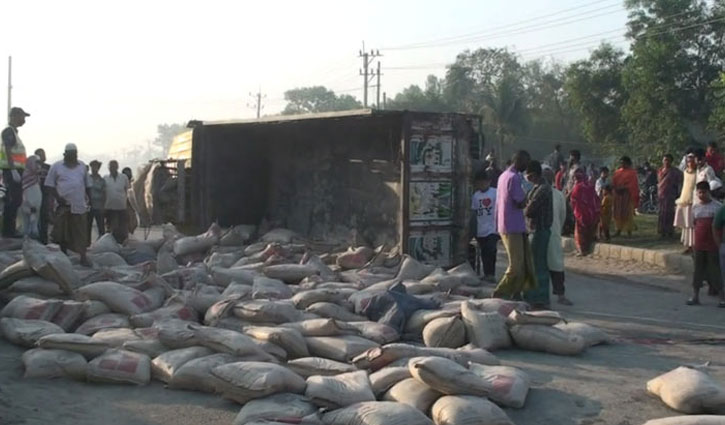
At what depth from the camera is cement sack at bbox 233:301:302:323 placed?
6102 millimetres

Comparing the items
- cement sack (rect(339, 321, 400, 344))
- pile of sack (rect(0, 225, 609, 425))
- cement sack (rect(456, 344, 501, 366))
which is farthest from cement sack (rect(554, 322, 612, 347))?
cement sack (rect(339, 321, 400, 344))

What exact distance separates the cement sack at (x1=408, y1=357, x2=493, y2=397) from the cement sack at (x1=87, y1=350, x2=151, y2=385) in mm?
1723

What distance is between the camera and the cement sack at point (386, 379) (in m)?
4.67

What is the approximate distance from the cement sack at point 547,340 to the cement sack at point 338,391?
1804 mm

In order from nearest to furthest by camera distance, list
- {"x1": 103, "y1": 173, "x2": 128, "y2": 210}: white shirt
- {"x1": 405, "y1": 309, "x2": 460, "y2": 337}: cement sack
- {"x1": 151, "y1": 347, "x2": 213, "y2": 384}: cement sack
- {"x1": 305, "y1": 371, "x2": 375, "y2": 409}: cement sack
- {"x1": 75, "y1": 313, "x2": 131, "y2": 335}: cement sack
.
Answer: {"x1": 305, "y1": 371, "x2": 375, "y2": 409}: cement sack, {"x1": 151, "y1": 347, "x2": 213, "y2": 384}: cement sack, {"x1": 75, "y1": 313, "x2": 131, "y2": 335}: cement sack, {"x1": 405, "y1": 309, "x2": 460, "y2": 337}: cement sack, {"x1": 103, "y1": 173, "x2": 128, "y2": 210}: white shirt

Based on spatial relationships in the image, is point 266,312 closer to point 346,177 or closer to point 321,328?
point 321,328

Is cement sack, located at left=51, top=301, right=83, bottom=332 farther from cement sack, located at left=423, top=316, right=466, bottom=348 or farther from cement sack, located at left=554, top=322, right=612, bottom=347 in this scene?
cement sack, located at left=554, top=322, right=612, bottom=347

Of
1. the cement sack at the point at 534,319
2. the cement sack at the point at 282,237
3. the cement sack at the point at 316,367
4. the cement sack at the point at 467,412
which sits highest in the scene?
the cement sack at the point at 282,237

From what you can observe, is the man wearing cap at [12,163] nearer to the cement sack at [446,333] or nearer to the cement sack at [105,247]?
the cement sack at [105,247]

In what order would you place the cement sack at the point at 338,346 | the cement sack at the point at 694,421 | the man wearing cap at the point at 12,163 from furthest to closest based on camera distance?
the man wearing cap at the point at 12,163, the cement sack at the point at 338,346, the cement sack at the point at 694,421

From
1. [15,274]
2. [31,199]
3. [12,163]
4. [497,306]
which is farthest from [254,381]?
[31,199]

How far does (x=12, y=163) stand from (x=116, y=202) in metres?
2.45

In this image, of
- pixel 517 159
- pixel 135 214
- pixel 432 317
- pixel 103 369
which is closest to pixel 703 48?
pixel 135 214

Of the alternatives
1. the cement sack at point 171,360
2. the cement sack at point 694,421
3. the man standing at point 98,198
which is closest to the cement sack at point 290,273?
the cement sack at point 171,360
